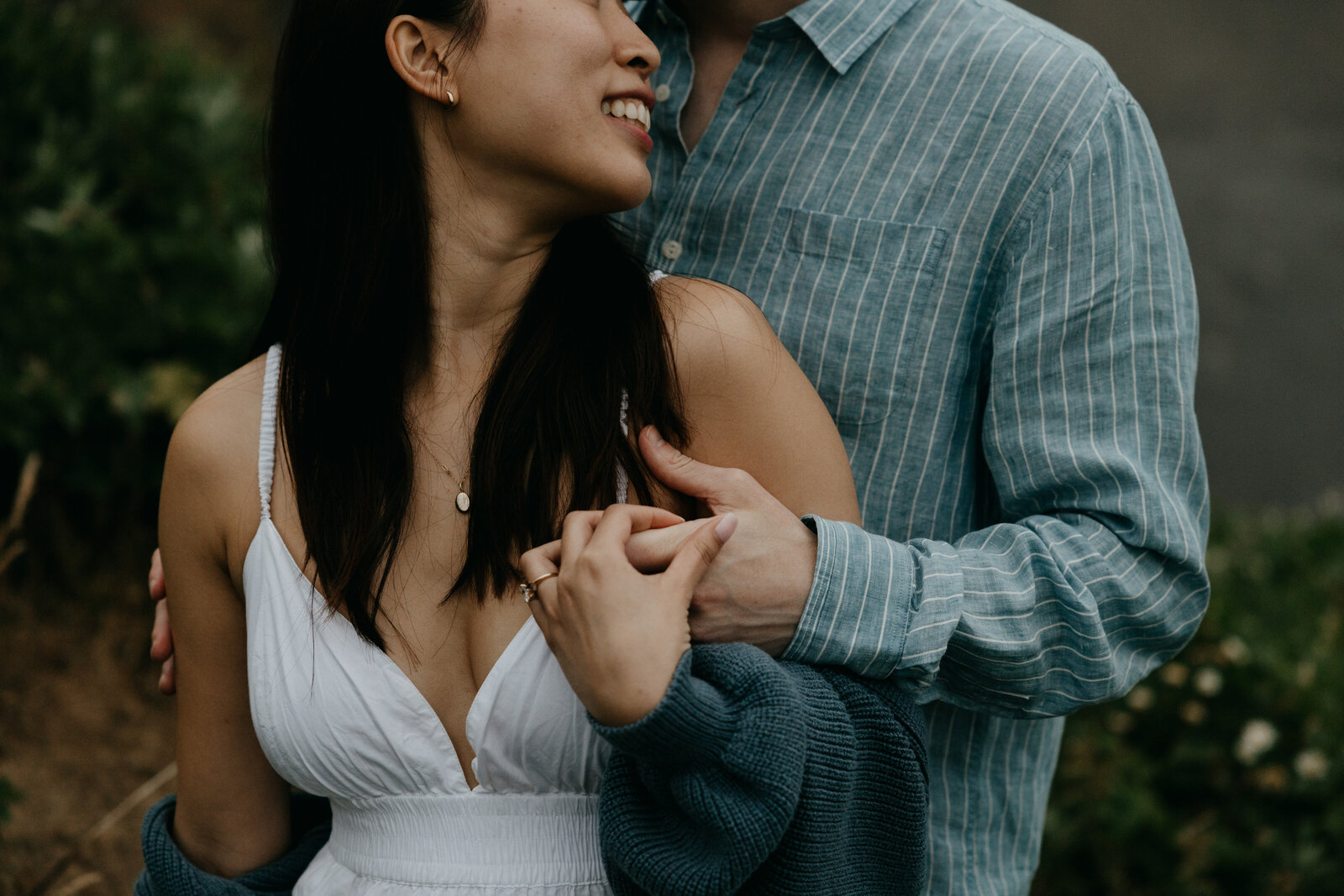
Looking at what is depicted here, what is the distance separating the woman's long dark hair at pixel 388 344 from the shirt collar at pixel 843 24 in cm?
49

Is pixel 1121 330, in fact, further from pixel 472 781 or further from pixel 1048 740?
pixel 472 781

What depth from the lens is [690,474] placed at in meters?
1.63

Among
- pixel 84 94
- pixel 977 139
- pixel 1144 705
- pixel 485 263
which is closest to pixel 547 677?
pixel 485 263

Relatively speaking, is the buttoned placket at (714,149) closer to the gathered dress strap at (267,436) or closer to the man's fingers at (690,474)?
the man's fingers at (690,474)

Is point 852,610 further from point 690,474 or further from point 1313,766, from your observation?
point 1313,766

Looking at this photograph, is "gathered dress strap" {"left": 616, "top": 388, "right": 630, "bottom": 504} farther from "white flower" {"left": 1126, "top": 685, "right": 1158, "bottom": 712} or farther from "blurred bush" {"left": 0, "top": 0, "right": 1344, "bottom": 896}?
"white flower" {"left": 1126, "top": 685, "right": 1158, "bottom": 712}

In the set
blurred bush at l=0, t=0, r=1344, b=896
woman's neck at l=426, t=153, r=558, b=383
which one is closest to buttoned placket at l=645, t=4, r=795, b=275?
woman's neck at l=426, t=153, r=558, b=383

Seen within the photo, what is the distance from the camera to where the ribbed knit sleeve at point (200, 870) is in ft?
6.01

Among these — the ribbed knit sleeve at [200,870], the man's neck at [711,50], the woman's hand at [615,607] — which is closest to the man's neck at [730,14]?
the man's neck at [711,50]

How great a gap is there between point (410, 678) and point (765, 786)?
0.58m

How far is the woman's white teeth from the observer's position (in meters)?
1.73

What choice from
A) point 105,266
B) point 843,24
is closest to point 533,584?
point 843,24

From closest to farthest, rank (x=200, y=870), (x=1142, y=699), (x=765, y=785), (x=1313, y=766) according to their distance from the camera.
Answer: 1. (x=765, y=785)
2. (x=200, y=870)
3. (x=1313, y=766)
4. (x=1142, y=699)

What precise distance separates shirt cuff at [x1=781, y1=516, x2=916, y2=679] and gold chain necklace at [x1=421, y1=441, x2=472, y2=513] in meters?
0.51
